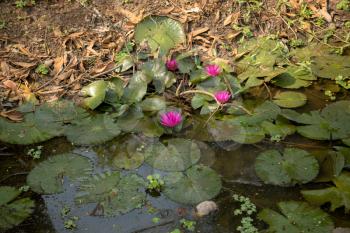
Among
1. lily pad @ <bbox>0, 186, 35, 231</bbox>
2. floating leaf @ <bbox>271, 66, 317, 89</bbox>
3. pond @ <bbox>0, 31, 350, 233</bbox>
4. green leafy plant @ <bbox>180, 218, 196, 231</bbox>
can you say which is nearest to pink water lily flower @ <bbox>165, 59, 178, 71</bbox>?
pond @ <bbox>0, 31, 350, 233</bbox>

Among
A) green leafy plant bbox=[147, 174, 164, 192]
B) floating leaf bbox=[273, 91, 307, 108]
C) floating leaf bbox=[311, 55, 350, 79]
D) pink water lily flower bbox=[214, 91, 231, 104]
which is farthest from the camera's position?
floating leaf bbox=[311, 55, 350, 79]

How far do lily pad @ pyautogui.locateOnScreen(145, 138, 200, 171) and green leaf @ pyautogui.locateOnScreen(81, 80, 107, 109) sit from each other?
0.49m

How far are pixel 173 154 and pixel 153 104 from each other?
1.54ft

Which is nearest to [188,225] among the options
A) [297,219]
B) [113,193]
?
[113,193]

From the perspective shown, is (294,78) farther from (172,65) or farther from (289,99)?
(172,65)

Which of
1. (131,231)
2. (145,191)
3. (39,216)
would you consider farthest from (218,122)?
(39,216)

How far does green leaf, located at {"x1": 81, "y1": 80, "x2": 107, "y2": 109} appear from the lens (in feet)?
9.55

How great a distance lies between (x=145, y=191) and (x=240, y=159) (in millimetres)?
651

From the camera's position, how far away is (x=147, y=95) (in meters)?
3.10

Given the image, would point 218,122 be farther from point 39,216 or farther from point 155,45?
point 39,216

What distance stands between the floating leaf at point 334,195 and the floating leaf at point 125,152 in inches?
40.7

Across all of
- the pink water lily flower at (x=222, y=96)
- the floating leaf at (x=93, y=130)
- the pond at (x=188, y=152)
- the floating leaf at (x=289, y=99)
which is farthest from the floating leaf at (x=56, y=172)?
the floating leaf at (x=289, y=99)

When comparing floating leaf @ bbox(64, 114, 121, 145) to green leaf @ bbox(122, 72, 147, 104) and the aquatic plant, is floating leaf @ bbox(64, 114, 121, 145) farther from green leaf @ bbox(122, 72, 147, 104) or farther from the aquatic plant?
the aquatic plant

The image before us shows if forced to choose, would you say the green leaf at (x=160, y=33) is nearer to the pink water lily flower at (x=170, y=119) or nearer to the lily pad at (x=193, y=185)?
the pink water lily flower at (x=170, y=119)
